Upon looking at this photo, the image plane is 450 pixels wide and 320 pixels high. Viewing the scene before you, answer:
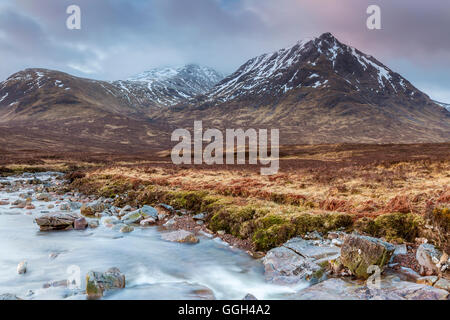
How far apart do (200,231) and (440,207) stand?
10.9 meters

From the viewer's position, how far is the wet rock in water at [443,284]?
7.57 metres

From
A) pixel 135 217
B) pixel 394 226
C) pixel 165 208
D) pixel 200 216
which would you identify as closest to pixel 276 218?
pixel 394 226

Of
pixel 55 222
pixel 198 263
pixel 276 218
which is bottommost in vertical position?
pixel 198 263

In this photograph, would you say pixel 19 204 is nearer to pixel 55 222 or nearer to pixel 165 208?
pixel 55 222

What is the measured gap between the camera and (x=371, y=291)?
781 centimetres

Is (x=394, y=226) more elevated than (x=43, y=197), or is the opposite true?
(x=394, y=226)

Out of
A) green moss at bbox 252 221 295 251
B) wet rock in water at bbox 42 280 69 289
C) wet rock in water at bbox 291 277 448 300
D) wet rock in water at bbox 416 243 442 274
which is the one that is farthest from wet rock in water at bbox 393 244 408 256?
wet rock in water at bbox 42 280 69 289

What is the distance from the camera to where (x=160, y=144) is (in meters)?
168

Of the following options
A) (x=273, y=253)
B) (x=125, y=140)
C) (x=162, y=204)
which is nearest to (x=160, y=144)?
(x=125, y=140)

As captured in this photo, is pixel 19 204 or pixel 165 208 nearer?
pixel 165 208

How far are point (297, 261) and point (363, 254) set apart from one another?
7.29 feet
